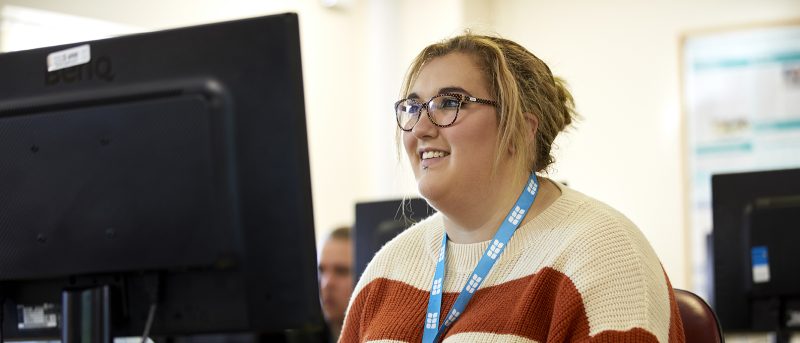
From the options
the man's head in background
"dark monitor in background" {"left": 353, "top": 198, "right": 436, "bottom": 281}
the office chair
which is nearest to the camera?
the office chair

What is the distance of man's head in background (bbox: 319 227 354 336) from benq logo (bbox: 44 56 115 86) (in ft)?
8.01

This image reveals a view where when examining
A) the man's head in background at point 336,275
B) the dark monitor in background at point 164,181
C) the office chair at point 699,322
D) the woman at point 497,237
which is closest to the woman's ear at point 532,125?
the woman at point 497,237

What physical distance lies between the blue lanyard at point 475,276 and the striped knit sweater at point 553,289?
0.01m

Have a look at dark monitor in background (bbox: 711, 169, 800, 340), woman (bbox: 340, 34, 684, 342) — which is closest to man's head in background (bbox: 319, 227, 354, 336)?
dark monitor in background (bbox: 711, 169, 800, 340)

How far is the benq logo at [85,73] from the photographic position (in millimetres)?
1192

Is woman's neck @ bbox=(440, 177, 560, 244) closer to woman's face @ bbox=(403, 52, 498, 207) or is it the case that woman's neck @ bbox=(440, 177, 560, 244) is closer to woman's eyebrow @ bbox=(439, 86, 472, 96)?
woman's face @ bbox=(403, 52, 498, 207)

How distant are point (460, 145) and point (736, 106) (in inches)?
124

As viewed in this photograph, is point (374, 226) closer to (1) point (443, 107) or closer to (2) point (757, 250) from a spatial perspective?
(1) point (443, 107)

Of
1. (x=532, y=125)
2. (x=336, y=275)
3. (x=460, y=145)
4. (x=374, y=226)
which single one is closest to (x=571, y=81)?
(x=336, y=275)

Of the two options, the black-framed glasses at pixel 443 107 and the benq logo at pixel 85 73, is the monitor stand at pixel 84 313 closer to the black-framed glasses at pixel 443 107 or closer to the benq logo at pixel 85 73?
the benq logo at pixel 85 73

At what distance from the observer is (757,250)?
7.70 ft

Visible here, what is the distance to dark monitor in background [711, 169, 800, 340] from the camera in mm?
2338

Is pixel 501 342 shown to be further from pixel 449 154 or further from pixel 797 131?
pixel 797 131

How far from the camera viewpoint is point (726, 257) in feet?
7.83
